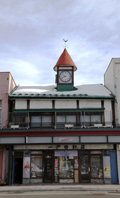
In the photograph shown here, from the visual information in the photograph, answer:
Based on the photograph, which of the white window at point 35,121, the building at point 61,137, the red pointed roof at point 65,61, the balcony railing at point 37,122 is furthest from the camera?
the red pointed roof at point 65,61

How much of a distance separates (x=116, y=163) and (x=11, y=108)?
1066 cm

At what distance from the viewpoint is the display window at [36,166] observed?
62.7 feet

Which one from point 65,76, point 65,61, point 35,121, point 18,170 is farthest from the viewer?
point 65,61

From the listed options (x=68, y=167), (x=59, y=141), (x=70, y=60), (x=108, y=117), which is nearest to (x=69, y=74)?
(x=70, y=60)

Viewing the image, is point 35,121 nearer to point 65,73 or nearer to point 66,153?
point 66,153

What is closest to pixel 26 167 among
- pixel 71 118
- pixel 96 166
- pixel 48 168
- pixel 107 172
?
pixel 48 168

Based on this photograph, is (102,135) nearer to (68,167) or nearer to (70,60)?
(68,167)

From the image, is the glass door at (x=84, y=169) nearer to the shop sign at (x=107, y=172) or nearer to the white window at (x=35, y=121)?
the shop sign at (x=107, y=172)

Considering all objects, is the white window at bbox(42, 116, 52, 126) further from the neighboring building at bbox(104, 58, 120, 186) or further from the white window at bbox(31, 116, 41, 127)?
the neighboring building at bbox(104, 58, 120, 186)

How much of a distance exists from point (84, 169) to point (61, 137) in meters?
3.53

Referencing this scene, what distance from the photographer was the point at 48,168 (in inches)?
758

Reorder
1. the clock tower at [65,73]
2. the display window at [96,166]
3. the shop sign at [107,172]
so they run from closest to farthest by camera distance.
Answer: the shop sign at [107,172] → the display window at [96,166] → the clock tower at [65,73]

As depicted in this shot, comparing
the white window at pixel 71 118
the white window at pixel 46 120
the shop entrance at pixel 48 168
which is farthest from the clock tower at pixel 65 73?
the shop entrance at pixel 48 168

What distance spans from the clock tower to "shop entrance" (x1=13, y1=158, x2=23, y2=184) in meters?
8.10
